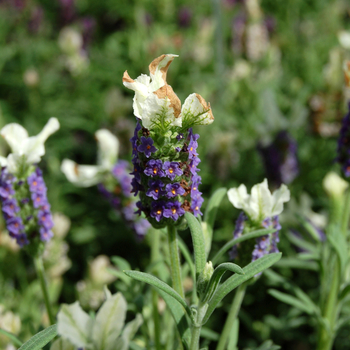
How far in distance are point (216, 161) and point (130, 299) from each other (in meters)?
1.30

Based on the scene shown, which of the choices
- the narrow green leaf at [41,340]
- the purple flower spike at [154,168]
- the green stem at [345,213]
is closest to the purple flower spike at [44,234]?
the narrow green leaf at [41,340]

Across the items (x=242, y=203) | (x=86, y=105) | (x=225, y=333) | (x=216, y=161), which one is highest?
(x=86, y=105)

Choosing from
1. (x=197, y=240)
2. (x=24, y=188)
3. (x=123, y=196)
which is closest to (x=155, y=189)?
(x=197, y=240)

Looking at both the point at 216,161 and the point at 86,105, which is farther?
the point at 86,105

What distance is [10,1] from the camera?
4.15 m

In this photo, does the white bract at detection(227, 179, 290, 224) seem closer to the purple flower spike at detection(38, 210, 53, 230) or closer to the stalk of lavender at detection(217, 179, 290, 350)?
the stalk of lavender at detection(217, 179, 290, 350)

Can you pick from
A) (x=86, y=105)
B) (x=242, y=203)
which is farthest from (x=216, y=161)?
(x=242, y=203)

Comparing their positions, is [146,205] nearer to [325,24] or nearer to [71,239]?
[71,239]

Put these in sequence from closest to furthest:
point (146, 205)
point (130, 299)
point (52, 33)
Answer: point (146, 205) < point (130, 299) < point (52, 33)

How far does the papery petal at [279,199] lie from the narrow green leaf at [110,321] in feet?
1.74

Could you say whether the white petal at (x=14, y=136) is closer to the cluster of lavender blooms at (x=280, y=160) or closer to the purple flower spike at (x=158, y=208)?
the purple flower spike at (x=158, y=208)

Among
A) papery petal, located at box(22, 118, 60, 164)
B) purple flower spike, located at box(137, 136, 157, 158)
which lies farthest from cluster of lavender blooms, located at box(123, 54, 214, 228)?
papery petal, located at box(22, 118, 60, 164)

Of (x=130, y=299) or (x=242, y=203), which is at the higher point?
(x=242, y=203)

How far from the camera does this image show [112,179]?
2.00m
